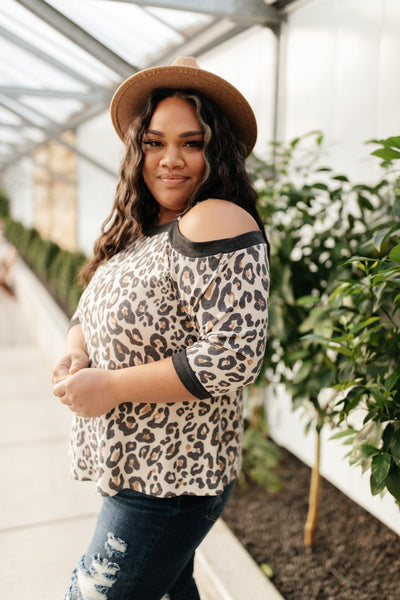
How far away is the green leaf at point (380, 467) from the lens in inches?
47.9

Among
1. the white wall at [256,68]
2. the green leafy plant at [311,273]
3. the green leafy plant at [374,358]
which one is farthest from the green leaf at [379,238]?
the white wall at [256,68]

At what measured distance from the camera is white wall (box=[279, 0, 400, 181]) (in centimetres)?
209

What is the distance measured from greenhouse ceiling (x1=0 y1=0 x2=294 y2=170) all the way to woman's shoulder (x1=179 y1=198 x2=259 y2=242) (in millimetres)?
1709

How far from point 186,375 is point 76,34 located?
246 centimetres

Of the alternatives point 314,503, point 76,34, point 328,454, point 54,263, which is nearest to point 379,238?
point 314,503

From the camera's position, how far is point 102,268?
4.51 ft

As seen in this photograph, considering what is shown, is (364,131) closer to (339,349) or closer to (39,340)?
(339,349)

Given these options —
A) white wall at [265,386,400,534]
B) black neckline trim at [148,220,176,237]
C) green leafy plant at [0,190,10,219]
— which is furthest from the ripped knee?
green leafy plant at [0,190,10,219]

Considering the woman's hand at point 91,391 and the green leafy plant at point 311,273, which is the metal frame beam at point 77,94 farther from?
the woman's hand at point 91,391

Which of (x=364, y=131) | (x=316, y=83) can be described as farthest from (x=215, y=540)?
(x=316, y=83)

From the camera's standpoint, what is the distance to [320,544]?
226 cm

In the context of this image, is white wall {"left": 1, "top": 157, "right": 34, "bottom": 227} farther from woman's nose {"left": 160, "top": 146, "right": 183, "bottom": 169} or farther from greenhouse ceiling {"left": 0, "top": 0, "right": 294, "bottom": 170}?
woman's nose {"left": 160, "top": 146, "right": 183, "bottom": 169}

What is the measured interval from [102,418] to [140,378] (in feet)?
0.66

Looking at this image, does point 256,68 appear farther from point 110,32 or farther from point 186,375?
point 186,375
